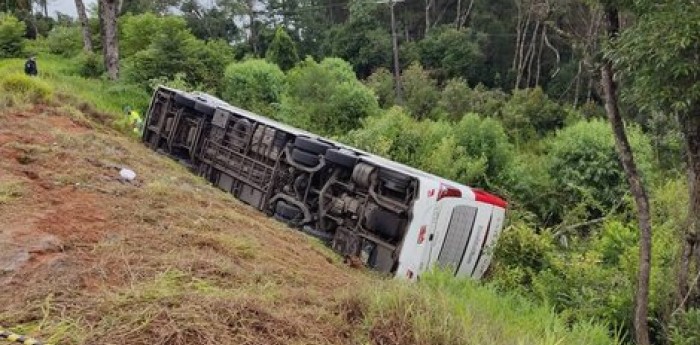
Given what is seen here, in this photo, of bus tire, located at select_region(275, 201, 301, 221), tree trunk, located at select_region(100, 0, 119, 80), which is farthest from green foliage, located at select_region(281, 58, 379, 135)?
bus tire, located at select_region(275, 201, 301, 221)

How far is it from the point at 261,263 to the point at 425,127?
398 inches

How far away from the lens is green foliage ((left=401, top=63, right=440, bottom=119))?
94.4 ft

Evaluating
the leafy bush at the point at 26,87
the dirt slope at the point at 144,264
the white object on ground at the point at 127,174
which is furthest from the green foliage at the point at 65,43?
the white object on ground at the point at 127,174

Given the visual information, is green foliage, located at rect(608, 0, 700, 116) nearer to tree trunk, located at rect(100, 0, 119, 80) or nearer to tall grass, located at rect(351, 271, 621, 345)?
tall grass, located at rect(351, 271, 621, 345)

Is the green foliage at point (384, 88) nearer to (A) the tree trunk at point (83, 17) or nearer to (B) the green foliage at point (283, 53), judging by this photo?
(B) the green foliage at point (283, 53)

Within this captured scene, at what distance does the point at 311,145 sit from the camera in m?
8.83

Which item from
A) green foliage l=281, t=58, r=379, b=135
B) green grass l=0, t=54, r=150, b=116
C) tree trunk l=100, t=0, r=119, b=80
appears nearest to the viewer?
green grass l=0, t=54, r=150, b=116

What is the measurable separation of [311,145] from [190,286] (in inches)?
184

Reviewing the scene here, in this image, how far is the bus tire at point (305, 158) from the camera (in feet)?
28.7

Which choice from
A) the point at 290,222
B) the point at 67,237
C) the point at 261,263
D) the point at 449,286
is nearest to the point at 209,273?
the point at 261,263

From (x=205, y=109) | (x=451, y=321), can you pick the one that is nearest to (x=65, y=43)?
(x=205, y=109)

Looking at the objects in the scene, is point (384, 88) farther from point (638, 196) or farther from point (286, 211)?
point (638, 196)

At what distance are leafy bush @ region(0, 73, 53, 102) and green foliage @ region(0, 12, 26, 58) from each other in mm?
13771

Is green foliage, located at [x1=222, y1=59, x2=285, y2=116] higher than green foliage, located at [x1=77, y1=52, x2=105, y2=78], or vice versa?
green foliage, located at [x1=222, y1=59, x2=285, y2=116]
